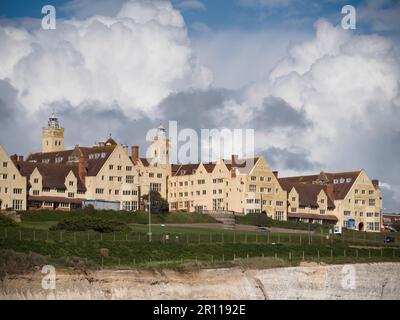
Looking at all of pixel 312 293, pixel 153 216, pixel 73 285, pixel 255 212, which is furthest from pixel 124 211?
pixel 73 285

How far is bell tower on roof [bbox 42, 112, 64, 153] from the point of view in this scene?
6826 inches

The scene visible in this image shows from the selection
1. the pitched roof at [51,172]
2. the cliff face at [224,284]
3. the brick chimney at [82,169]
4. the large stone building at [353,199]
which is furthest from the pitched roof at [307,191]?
the cliff face at [224,284]

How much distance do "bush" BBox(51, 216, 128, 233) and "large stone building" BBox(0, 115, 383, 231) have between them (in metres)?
20.6

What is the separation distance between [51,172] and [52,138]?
28789 mm


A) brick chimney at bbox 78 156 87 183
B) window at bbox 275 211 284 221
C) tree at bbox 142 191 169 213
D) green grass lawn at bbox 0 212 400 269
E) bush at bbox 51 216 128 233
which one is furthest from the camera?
window at bbox 275 211 284 221

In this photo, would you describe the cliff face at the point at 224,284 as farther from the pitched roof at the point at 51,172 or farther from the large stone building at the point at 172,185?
the pitched roof at the point at 51,172

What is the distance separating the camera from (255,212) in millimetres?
151000

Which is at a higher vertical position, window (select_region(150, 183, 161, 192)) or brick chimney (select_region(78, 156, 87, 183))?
brick chimney (select_region(78, 156, 87, 183))

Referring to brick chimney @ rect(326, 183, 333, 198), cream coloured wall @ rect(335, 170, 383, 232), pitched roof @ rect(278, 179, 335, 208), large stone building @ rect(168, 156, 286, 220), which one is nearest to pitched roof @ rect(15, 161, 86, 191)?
large stone building @ rect(168, 156, 286, 220)

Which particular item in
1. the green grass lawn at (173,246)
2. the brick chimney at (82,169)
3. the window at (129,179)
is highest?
the brick chimney at (82,169)

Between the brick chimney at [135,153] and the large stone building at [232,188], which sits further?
the brick chimney at [135,153]

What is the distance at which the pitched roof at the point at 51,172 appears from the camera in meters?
143

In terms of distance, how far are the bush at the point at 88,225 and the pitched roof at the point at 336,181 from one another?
4953 centimetres

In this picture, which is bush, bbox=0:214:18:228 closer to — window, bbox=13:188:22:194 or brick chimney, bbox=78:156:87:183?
window, bbox=13:188:22:194
